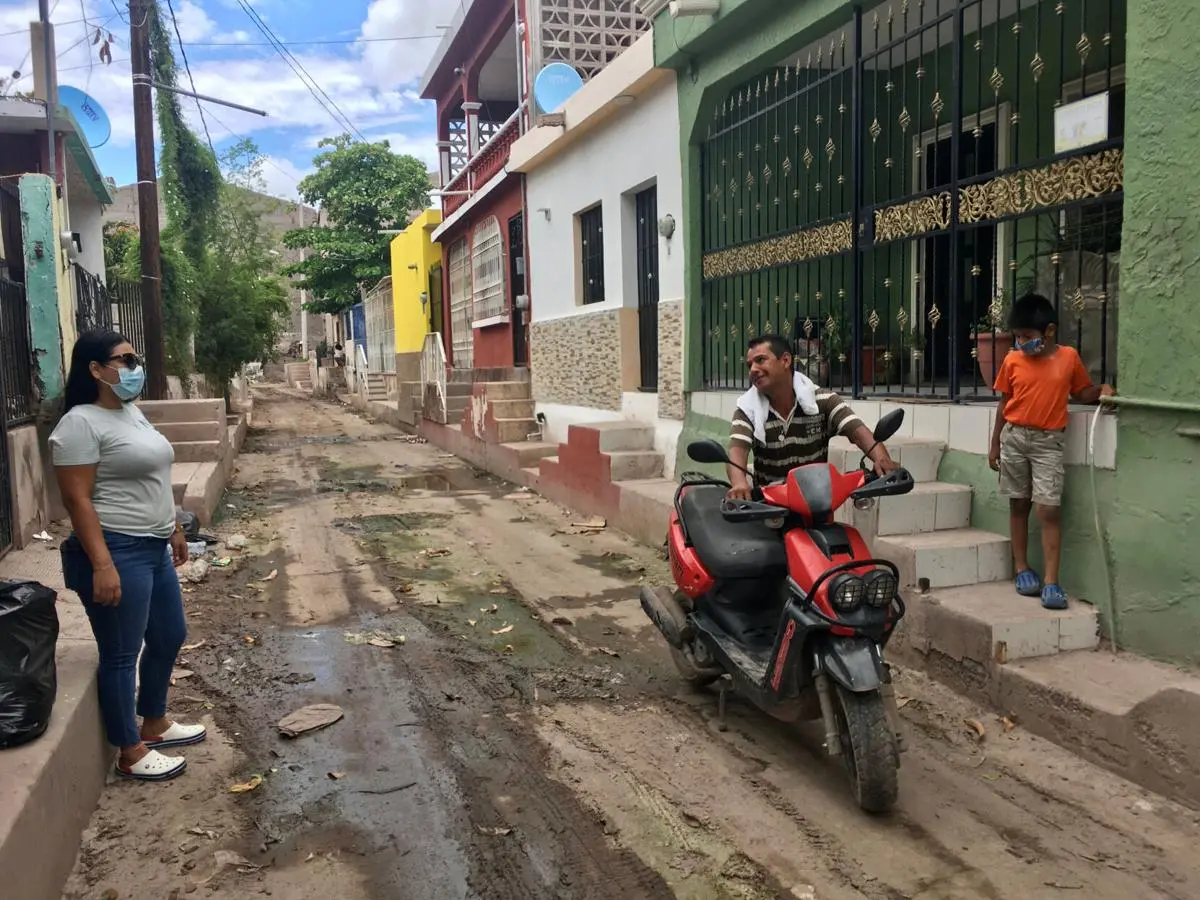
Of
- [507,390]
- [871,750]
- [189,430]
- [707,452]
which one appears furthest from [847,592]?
[507,390]

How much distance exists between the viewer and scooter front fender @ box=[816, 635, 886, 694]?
3254 mm

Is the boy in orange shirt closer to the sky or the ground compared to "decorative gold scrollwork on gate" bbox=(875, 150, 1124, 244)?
closer to the ground

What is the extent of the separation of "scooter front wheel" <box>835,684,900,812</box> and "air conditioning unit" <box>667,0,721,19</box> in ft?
19.9

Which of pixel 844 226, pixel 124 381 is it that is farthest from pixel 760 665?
pixel 844 226

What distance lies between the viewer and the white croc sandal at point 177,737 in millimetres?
4055

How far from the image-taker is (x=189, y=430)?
1117 cm

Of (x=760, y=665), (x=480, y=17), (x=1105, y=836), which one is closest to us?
(x=1105, y=836)

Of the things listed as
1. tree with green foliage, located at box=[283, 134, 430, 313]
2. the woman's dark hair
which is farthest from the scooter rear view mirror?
tree with green foliage, located at box=[283, 134, 430, 313]

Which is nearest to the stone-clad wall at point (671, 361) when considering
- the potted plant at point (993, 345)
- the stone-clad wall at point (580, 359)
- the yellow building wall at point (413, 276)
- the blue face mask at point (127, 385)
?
the stone-clad wall at point (580, 359)

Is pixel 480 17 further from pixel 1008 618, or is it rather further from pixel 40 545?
pixel 1008 618

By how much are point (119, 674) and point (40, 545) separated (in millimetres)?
3967

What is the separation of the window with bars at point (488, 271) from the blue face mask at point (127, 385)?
11.3 metres

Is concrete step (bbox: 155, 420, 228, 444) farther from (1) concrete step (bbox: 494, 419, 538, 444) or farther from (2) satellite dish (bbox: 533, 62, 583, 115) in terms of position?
(2) satellite dish (bbox: 533, 62, 583, 115)

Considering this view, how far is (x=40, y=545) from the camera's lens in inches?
273
